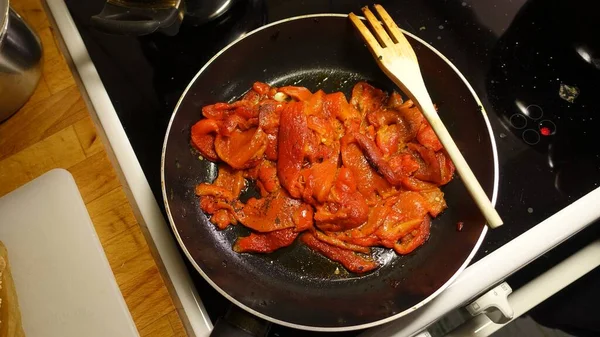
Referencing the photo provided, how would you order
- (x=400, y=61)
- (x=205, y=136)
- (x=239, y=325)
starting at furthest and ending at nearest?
(x=205, y=136) < (x=400, y=61) < (x=239, y=325)

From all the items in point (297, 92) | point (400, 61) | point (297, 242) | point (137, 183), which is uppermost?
point (400, 61)

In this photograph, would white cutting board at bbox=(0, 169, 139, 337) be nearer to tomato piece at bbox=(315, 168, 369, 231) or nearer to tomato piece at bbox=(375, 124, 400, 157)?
tomato piece at bbox=(315, 168, 369, 231)

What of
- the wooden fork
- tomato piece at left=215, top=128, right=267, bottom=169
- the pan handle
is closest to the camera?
the pan handle

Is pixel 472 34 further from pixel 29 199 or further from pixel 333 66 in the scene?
pixel 29 199

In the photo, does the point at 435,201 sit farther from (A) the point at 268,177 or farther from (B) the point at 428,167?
(A) the point at 268,177

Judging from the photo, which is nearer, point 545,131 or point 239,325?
point 239,325

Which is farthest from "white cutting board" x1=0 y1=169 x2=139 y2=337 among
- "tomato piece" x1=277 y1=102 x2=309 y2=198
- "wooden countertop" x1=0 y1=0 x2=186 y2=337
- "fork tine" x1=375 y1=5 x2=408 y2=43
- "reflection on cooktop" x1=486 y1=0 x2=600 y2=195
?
"reflection on cooktop" x1=486 y1=0 x2=600 y2=195

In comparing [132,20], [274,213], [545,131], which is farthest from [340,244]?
[132,20]
